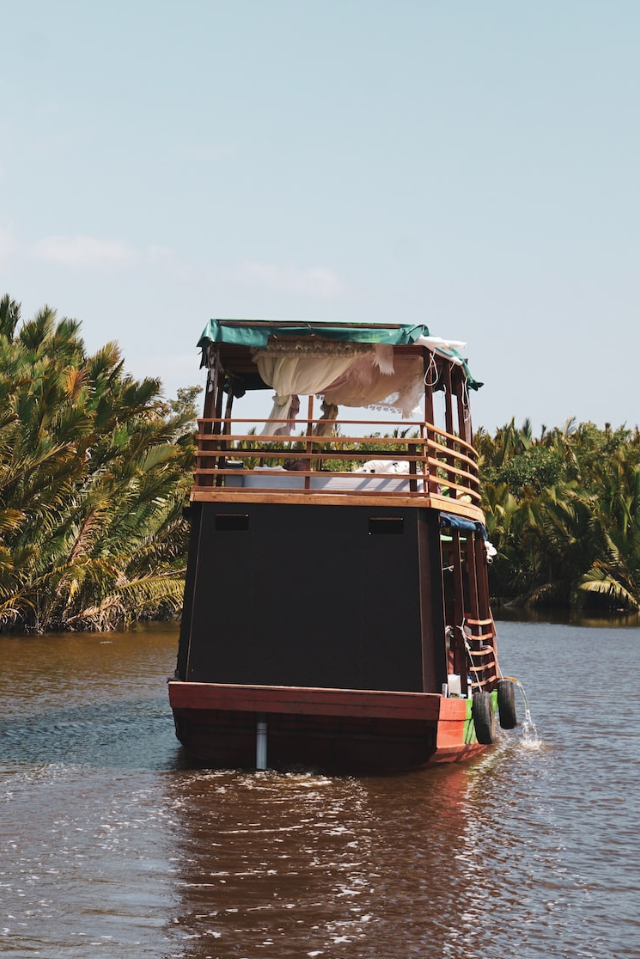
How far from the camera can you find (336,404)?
1400 centimetres

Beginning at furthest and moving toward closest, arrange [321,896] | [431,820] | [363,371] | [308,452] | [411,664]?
[363,371]
[308,452]
[411,664]
[431,820]
[321,896]

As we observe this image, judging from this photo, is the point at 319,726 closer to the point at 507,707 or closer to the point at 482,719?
the point at 482,719

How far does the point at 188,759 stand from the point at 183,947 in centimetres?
588

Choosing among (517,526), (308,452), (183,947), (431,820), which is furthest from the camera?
(517,526)

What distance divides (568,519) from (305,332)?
34174mm

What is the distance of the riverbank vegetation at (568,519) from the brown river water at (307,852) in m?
27.6

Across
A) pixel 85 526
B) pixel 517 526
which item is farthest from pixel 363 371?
pixel 517 526

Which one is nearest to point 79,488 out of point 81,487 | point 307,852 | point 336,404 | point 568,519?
point 81,487

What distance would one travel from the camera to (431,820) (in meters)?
10.1

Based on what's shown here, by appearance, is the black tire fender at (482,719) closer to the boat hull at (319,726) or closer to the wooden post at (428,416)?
the boat hull at (319,726)

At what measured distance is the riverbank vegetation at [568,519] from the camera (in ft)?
138

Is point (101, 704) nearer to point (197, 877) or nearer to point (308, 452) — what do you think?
point (308, 452)

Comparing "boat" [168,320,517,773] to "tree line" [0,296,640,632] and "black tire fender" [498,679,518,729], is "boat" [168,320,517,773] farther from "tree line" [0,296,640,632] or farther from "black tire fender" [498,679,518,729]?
"tree line" [0,296,640,632]

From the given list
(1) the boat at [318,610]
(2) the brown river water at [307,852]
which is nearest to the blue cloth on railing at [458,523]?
(1) the boat at [318,610]
